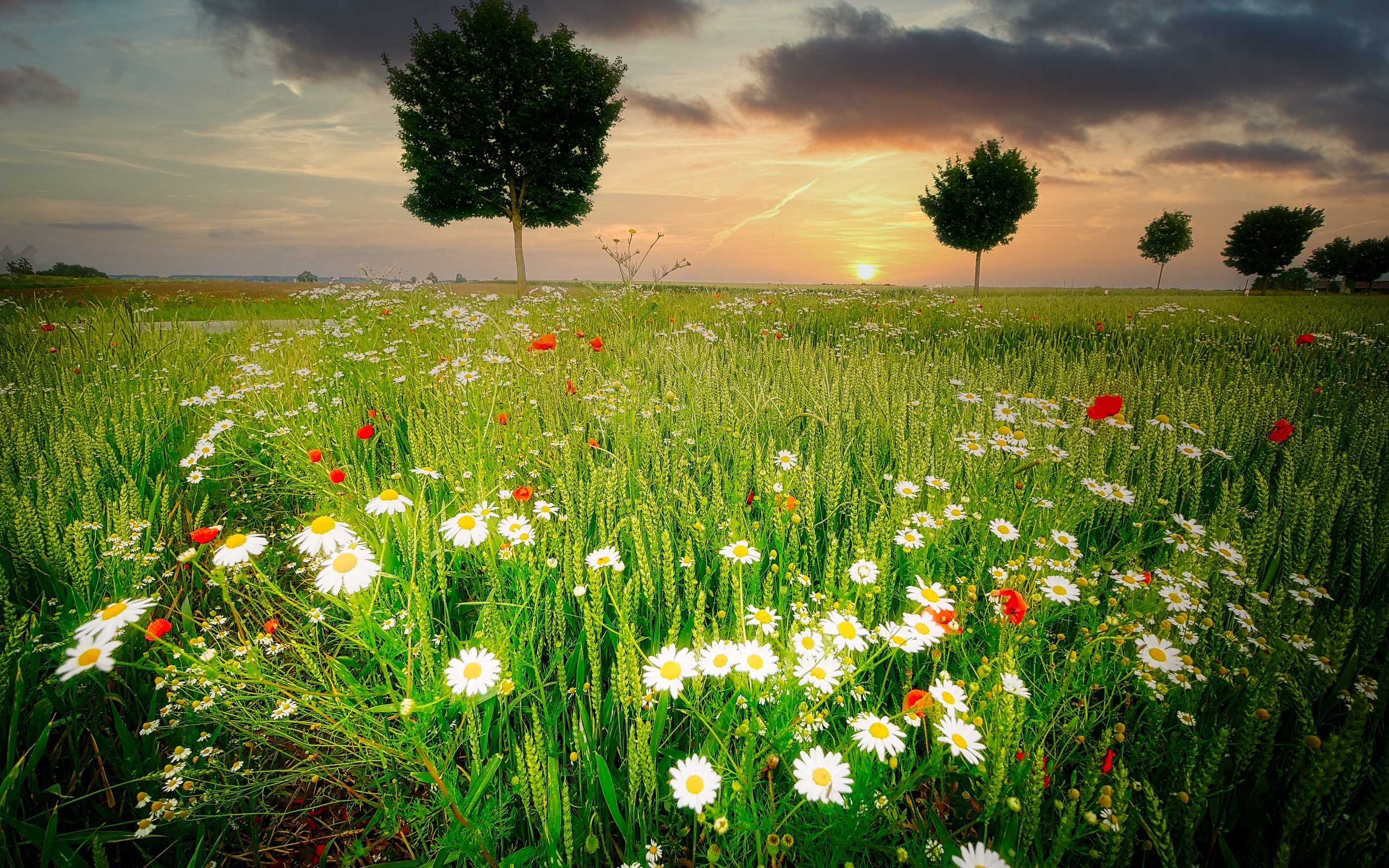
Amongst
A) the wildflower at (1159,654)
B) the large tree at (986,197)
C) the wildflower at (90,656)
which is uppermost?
the large tree at (986,197)

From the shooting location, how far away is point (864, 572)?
1419 mm

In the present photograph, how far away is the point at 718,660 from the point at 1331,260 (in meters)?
94.6

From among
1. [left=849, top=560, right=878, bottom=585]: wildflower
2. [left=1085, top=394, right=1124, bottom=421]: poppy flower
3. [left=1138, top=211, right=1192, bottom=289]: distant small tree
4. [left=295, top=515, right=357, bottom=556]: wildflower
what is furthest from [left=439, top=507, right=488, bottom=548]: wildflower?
[left=1138, top=211, right=1192, bottom=289]: distant small tree

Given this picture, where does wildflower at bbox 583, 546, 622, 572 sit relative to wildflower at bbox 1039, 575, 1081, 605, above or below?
above

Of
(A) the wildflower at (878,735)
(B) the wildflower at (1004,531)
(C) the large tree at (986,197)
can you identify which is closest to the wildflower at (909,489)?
(B) the wildflower at (1004,531)

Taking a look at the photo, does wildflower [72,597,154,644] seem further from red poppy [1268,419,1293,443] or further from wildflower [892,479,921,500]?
red poppy [1268,419,1293,443]

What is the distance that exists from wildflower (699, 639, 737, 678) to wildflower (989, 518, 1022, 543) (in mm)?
1041

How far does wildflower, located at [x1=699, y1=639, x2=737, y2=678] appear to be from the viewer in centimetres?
109

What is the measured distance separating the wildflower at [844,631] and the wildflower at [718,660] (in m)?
0.24

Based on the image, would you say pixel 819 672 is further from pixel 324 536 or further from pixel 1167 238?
pixel 1167 238

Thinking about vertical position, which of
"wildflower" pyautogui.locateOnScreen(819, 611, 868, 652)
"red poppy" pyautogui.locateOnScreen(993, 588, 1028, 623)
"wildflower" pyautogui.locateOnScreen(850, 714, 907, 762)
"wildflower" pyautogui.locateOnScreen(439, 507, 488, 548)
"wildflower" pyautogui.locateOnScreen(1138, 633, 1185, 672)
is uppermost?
"wildflower" pyautogui.locateOnScreen(439, 507, 488, 548)

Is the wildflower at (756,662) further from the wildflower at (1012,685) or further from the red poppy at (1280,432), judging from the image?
the red poppy at (1280,432)

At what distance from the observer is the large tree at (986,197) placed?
28.2 m

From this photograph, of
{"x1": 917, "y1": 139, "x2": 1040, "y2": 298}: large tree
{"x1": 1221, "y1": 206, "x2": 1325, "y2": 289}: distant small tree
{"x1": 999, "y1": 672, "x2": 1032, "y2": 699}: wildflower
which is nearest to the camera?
{"x1": 999, "y1": 672, "x2": 1032, "y2": 699}: wildflower
